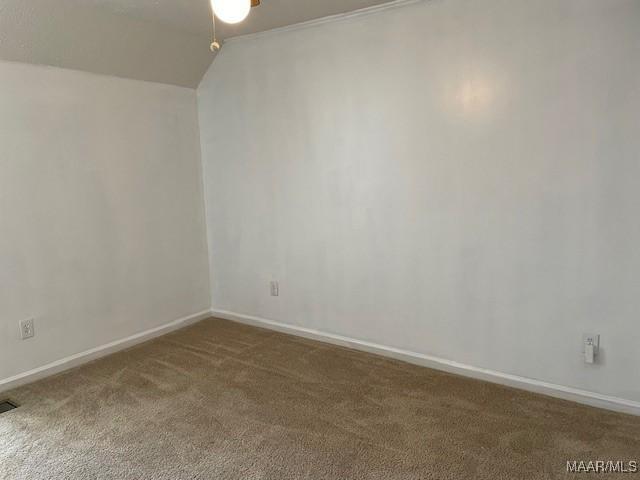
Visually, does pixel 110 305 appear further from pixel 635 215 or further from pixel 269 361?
pixel 635 215

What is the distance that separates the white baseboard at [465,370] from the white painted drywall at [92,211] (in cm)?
90

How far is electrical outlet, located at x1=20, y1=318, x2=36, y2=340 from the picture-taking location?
Result: 3.04 meters

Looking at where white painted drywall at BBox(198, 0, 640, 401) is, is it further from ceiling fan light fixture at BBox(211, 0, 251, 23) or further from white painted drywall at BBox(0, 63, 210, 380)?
ceiling fan light fixture at BBox(211, 0, 251, 23)

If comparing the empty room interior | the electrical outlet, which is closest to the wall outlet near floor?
the empty room interior

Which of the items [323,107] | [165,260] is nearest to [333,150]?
[323,107]

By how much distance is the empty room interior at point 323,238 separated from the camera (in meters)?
2.36

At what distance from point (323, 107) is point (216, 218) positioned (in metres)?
1.44

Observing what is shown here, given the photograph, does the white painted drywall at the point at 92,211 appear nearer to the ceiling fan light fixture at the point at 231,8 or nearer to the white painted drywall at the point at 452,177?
the white painted drywall at the point at 452,177

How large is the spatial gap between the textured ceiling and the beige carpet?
2.08m

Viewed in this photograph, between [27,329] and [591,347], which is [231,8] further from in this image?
[27,329]

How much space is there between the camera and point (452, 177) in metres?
2.91

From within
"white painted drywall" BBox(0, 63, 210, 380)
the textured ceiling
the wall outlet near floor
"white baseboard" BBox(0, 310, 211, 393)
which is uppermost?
the textured ceiling

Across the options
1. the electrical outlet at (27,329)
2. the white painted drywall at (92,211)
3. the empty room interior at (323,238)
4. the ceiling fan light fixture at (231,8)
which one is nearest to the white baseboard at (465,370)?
the empty room interior at (323,238)

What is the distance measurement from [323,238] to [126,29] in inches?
76.5
